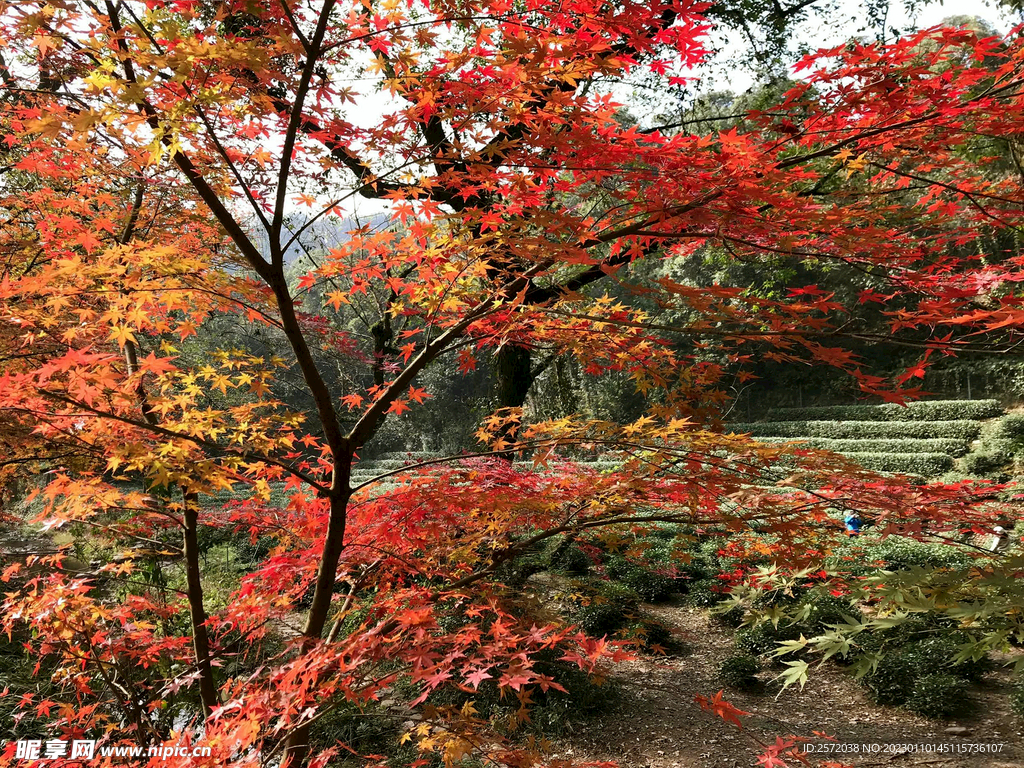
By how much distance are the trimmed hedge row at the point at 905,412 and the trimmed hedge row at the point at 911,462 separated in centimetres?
124

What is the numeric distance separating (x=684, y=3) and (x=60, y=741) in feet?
13.5

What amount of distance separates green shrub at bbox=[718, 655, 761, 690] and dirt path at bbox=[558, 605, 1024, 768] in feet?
0.32

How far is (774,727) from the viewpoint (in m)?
4.54

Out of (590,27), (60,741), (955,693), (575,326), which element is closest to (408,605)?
(575,326)

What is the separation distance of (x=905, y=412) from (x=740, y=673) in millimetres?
15406

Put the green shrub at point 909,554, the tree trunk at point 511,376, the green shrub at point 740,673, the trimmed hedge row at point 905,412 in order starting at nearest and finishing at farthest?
the green shrub at point 740,673
the tree trunk at point 511,376
the green shrub at point 909,554
the trimmed hedge row at point 905,412

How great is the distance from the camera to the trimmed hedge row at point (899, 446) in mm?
13602

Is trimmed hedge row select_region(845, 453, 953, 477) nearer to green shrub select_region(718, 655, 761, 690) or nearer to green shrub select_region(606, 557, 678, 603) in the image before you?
green shrub select_region(606, 557, 678, 603)

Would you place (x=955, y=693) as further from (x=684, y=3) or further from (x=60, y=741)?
(x=60, y=741)

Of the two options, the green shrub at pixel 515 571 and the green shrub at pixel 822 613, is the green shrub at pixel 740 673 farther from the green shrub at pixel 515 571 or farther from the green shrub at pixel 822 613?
the green shrub at pixel 515 571

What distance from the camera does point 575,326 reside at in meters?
2.51

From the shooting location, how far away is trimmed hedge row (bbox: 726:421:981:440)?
14375mm

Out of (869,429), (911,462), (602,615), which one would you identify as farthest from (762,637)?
(869,429)

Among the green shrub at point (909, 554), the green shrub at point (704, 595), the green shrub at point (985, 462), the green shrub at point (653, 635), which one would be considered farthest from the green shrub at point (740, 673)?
the green shrub at point (985, 462)
